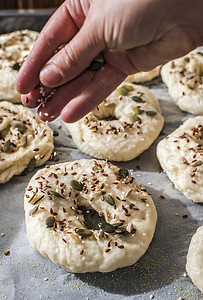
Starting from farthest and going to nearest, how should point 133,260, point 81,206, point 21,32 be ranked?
point 21,32 < point 81,206 < point 133,260

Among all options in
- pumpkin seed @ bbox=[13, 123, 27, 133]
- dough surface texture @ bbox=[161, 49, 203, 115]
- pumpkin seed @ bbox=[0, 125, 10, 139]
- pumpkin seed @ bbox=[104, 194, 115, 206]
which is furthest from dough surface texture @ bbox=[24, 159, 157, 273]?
dough surface texture @ bbox=[161, 49, 203, 115]

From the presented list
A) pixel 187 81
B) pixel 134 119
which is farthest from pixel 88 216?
pixel 187 81

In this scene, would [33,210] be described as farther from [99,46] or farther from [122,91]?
[122,91]

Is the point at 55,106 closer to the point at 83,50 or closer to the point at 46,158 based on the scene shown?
the point at 83,50

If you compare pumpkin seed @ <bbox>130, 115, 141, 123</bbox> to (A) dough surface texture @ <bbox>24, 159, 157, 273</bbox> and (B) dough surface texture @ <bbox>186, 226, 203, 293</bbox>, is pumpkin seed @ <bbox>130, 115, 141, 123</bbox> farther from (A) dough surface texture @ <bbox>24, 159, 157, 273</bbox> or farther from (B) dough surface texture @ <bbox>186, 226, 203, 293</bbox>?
(B) dough surface texture @ <bbox>186, 226, 203, 293</bbox>

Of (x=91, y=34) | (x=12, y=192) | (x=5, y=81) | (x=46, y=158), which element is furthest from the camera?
(x=5, y=81)

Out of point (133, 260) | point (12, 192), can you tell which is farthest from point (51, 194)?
point (133, 260)

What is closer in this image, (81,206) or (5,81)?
(81,206)
